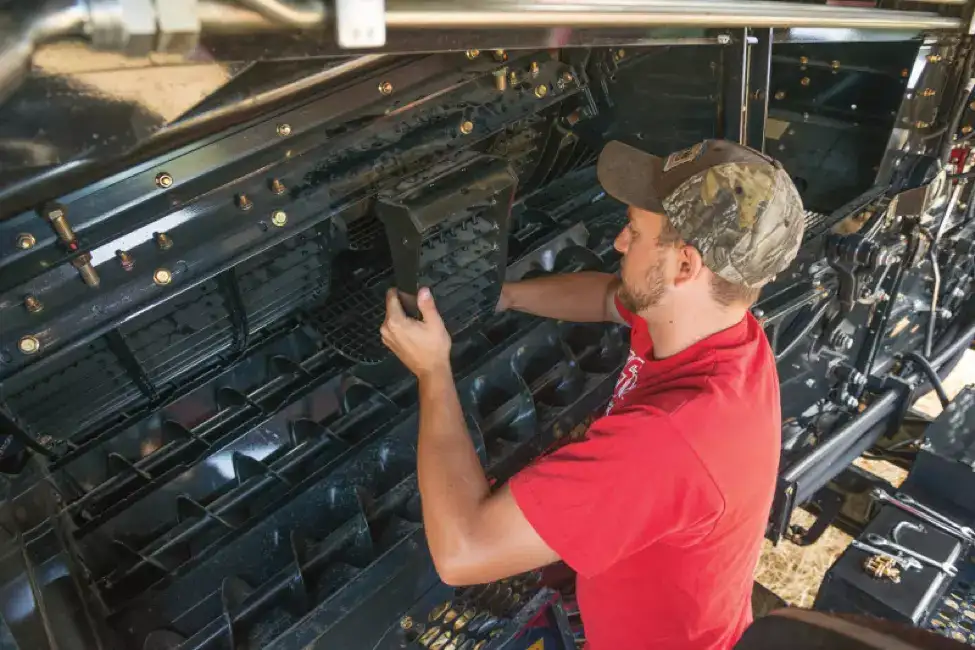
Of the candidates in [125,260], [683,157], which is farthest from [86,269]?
[683,157]

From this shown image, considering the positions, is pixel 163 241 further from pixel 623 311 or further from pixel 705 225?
pixel 623 311

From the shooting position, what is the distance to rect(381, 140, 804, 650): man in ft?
4.13

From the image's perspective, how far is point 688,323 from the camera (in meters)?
1.46

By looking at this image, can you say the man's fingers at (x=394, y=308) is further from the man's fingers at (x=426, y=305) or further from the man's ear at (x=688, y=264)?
the man's ear at (x=688, y=264)

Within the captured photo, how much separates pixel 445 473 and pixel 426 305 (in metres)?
0.33

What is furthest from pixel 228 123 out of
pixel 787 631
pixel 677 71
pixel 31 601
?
pixel 677 71

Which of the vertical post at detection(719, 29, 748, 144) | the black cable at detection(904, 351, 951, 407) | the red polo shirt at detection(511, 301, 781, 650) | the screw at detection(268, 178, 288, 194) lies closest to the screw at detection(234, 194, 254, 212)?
the screw at detection(268, 178, 288, 194)

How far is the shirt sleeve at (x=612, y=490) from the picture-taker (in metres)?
1.24

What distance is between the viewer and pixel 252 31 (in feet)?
2.57

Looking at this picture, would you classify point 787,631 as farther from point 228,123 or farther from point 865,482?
point 865,482

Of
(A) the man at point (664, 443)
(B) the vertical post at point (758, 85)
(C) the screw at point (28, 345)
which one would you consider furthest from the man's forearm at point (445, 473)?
(B) the vertical post at point (758, 85)

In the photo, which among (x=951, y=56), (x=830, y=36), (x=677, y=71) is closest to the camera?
(x=830, y=36)

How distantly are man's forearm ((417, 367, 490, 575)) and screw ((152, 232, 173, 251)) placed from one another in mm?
528

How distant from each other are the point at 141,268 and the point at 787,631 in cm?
111
